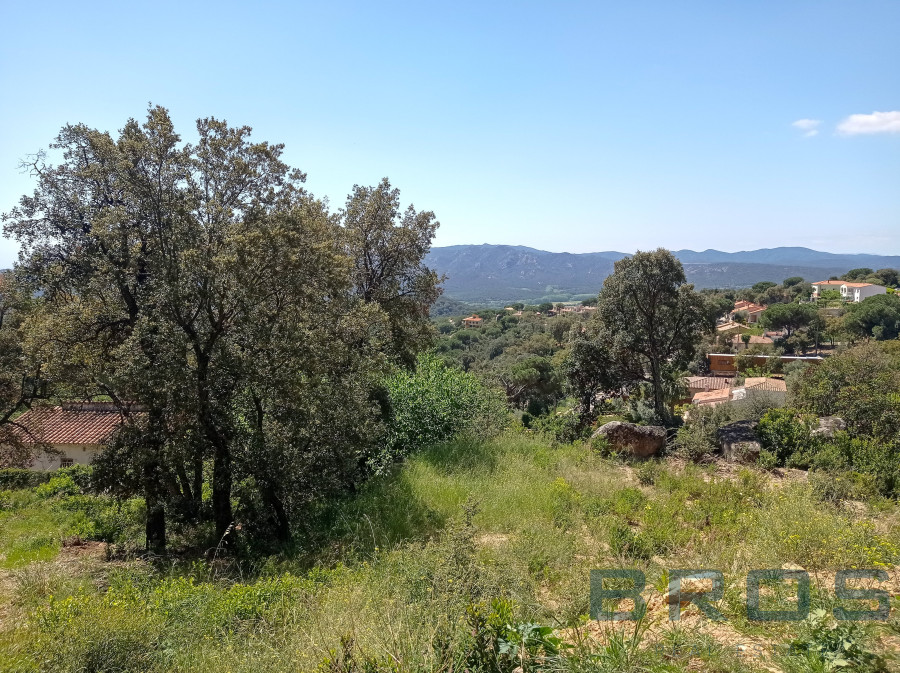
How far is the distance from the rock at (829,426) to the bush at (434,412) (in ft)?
21.6

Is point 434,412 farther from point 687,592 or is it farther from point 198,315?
point 687,592

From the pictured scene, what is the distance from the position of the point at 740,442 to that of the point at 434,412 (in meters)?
6.64

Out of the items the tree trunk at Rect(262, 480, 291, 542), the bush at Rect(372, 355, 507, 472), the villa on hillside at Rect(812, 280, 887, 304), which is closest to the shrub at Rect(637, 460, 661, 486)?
the bush at Rect(372, 355, 507, 472)

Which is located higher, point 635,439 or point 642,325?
point 642,325

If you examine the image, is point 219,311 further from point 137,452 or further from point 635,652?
point 635,652

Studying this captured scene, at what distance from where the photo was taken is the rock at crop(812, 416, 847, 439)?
→ 9.62 metres

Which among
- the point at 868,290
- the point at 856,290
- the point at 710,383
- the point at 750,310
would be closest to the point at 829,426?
the point at 710,383

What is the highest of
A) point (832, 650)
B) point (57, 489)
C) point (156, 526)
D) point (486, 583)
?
point (832, 650)

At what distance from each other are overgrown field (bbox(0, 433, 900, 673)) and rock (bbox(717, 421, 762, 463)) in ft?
2.59

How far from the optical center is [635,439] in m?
10.7

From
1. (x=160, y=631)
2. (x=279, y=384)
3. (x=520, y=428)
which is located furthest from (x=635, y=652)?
(x=520, y=428)

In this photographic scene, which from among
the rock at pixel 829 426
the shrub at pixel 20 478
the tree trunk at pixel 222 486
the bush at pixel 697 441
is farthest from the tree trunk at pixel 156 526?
the shrub at pixel 20 478

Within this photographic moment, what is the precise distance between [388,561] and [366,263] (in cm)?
1010

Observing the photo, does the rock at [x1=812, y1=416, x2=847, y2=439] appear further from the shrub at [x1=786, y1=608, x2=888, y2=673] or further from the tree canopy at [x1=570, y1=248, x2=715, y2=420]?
the shrub at [x1=786, y1=608, x2=888, y2=673]
